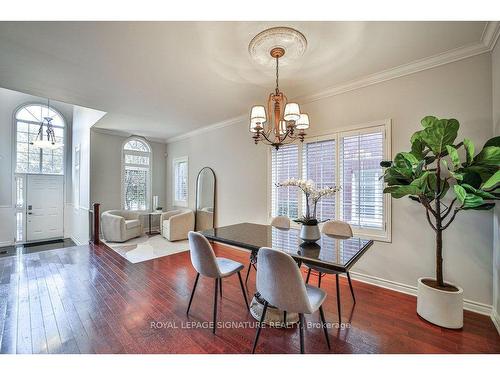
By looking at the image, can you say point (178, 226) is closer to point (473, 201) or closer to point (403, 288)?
point (403, 288)

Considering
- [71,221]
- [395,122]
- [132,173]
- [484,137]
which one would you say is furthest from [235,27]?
[71,221]

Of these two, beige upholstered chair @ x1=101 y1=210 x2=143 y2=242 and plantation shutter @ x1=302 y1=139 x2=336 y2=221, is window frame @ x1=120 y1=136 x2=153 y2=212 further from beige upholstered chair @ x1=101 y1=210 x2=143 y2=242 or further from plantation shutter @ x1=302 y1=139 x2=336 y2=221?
plantation shutter @ x1=302 y1=139 x2=336 y2=221

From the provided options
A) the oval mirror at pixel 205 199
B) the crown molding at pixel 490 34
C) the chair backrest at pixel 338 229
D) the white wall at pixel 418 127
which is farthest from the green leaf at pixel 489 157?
the oval mirror at pixel 205 199

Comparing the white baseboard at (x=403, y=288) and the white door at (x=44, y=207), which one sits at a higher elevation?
the white door at (x=44, y=207)

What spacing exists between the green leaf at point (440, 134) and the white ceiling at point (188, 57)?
0.82 m

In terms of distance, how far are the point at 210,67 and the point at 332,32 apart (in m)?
1.36

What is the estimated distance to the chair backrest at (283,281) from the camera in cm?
144

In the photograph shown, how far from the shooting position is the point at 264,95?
3.44 metres

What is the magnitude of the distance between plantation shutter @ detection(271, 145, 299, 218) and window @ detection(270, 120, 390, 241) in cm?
2

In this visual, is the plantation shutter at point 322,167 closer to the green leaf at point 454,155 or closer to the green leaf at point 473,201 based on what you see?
the green leaf at point 454,155

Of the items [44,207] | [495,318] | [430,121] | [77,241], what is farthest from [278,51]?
[44,207]

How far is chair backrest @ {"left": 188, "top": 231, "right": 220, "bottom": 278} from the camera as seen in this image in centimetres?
190
